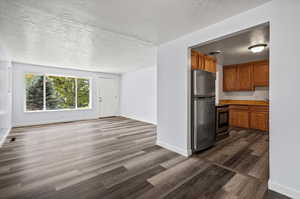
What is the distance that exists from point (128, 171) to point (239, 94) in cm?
526

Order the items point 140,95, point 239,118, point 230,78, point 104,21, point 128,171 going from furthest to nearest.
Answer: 1. point 140,95
2. point 230,78
3. point 239,118
4. point 104,21
5. point 128,171

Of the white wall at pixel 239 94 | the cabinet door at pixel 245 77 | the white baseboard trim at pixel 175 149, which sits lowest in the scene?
the white baseboard trim at pixel 175 149

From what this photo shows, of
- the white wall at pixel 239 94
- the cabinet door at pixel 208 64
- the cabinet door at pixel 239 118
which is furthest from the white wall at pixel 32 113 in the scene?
the cabinet door at pixel 239 118

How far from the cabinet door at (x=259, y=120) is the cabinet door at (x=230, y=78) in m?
1.19

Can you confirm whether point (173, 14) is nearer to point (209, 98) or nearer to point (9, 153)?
point (209, 98)

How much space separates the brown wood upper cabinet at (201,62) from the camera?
104 inches

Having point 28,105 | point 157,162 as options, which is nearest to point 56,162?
point 157,162

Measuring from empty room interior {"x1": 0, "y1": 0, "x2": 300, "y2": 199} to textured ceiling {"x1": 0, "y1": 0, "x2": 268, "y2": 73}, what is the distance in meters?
0.02

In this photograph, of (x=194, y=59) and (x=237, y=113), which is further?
(x=237, y=113)

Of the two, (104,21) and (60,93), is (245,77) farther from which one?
(60,93)

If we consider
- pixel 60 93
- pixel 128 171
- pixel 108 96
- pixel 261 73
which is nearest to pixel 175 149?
pixel 128 171

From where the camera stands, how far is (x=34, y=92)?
16.8ft

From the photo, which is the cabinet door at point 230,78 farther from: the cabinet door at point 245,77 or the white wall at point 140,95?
the white wall at point 140,95

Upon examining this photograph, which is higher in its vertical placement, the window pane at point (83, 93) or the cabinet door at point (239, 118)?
the window pane at point (83, 93)
